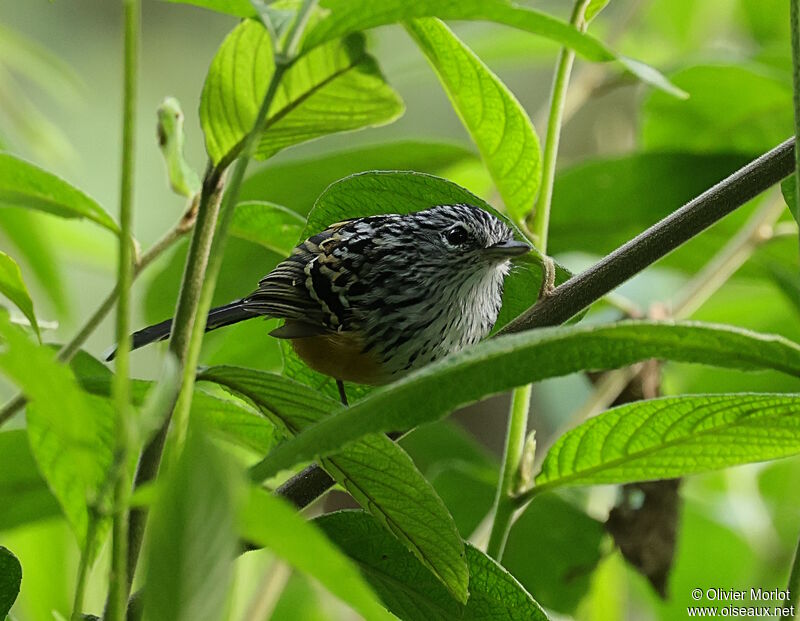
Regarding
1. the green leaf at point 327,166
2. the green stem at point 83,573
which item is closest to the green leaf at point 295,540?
the green stem at point 83,573

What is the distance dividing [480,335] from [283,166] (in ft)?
1.44

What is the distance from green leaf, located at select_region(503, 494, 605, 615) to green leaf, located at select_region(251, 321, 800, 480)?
879mm

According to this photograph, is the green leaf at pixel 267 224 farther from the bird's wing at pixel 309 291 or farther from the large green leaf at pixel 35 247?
the large green leaf at pixel 35 247

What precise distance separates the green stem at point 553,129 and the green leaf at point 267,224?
291mm

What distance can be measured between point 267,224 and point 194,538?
836 millimetres

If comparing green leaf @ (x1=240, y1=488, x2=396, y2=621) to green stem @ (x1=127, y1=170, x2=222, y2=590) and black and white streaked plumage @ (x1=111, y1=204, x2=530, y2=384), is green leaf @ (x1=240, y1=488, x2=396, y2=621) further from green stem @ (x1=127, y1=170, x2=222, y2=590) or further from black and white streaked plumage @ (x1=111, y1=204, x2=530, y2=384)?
black and white streaked plumage @ (x1=111, y1=204, x2=530, y2=384)

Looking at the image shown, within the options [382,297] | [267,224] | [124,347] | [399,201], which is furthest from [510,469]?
[382,297]

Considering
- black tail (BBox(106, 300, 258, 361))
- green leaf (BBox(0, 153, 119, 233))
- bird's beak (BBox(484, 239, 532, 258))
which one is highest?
green leaf (BBox(0, 153, 119, 233))

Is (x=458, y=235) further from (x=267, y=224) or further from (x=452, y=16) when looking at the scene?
(x=452, y=16)

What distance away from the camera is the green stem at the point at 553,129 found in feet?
3.49

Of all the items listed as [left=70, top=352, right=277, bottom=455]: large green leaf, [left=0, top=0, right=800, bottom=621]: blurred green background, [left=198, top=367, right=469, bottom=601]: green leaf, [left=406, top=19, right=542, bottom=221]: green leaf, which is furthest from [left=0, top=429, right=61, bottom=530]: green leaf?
[left=406, top=19, right=542, bottom=221]: green leaf

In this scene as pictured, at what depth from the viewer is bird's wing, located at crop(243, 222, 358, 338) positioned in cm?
150

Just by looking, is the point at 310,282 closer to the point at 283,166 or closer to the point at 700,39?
the point at 283,166

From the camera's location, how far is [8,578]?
0.90 meters
